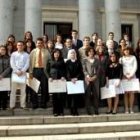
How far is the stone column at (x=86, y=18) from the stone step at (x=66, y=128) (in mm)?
9744

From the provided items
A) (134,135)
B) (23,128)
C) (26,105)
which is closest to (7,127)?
(23,128)

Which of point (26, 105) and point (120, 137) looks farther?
point (26, 105)

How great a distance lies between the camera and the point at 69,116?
12773 millimetres

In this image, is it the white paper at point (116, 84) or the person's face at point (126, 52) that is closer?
the white paper at point (116, 84)

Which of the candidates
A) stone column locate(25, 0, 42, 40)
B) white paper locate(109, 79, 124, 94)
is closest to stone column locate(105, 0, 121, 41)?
stone column locate(25, 0, 42, 40)

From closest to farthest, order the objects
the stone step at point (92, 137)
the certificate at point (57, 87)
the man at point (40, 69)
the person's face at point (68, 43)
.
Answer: the stone step at point (92, 137)
the certificate at point (57, 87)
the man at point (40, 69)
the person's face at point (68, 43)

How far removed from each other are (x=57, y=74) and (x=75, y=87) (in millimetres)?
680

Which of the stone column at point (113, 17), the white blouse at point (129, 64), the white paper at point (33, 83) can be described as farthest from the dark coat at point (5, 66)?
the stone column at point (113, 17)

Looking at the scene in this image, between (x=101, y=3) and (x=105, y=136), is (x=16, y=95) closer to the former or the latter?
(x=105, y=136)

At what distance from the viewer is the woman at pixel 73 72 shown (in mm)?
13156

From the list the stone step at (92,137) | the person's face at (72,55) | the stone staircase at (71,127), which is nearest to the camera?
the stone step at (92,137)

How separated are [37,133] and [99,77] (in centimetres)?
296

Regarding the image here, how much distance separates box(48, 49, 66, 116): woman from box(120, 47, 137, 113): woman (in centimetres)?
195

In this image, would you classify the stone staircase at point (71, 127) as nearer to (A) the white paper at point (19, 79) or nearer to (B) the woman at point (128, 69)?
(B) the woman at point (128, 69)
